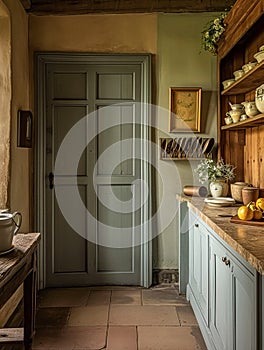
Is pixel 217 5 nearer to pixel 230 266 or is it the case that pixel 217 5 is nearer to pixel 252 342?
pixel 230 266

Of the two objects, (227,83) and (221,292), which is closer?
(221,292)

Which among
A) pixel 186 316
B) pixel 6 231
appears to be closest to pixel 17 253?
pixel 6 231

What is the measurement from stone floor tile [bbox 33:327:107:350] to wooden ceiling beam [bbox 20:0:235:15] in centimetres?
279

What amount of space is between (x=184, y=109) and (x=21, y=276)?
2531 mm

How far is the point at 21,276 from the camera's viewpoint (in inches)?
63.5

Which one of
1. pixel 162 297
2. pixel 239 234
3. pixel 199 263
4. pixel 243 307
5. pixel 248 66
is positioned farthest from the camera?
pixel 162 297

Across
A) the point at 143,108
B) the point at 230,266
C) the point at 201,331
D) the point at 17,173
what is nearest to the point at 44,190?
the point at 17,173

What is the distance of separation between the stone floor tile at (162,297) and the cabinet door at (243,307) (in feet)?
5.18

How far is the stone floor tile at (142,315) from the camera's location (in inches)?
115

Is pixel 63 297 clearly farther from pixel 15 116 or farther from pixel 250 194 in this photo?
pixel 250 194

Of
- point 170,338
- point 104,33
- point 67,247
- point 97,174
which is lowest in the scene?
point 170,338

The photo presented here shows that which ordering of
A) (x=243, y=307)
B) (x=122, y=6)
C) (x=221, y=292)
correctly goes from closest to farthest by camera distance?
1. (x=243, y=307)
2. (x=221, y=292)
3. (x=122, y=6)

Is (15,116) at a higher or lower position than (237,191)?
higher

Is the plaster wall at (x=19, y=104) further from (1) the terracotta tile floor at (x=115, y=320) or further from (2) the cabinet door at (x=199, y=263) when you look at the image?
(2) the cabinet door at (x=199, y=263)
